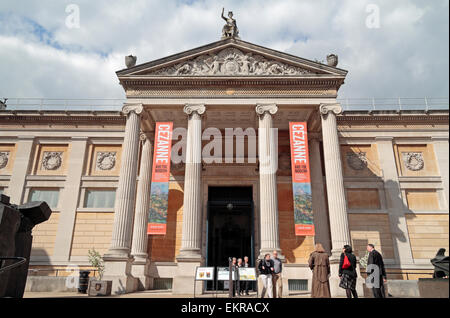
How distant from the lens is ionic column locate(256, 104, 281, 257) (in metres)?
16.4

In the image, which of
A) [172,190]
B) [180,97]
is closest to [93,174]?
[172,190]

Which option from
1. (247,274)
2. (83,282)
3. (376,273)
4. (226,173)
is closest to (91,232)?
(83,282)

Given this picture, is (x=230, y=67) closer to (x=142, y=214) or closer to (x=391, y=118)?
(x=142, y=214)

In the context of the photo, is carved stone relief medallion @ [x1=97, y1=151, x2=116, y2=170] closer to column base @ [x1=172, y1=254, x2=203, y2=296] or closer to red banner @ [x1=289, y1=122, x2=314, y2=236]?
column base @ [x1=172, y1=254, x2=203, y2=296]

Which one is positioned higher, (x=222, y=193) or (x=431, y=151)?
(x=431, y=151)

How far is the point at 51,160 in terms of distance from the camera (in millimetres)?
23516

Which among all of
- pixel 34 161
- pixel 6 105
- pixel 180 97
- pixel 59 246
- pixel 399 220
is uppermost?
pixel 6 105

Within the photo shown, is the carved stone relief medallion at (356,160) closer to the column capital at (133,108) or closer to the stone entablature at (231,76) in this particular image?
the stone entablature at (231,76)

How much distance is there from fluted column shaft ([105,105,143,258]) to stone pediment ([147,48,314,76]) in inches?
129

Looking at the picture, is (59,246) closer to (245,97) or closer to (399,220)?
(245,97)

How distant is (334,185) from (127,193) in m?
11.1

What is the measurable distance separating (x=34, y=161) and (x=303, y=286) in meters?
20.3
